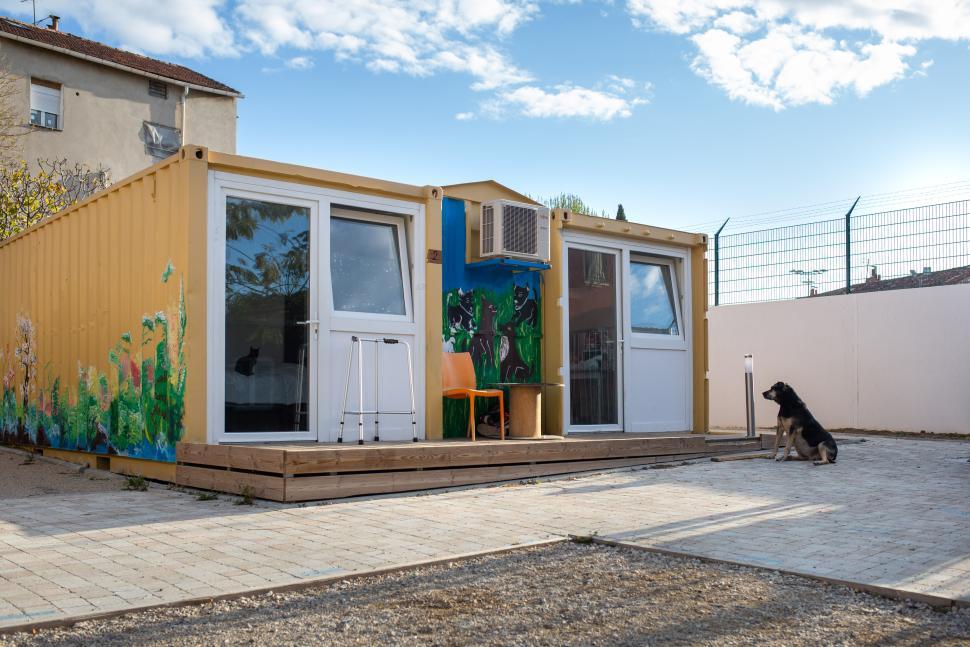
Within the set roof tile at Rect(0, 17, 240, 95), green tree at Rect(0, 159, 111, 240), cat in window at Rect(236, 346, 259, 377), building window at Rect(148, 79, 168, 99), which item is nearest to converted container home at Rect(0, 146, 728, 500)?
cat in window at Rect(236, 346, 259, 377)

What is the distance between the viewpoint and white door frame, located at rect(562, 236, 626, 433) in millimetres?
9609

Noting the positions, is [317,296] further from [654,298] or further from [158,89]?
[158,89]

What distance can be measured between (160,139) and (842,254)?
56.7ft

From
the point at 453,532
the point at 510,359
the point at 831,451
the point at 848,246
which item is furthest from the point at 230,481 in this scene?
the point at 848,246

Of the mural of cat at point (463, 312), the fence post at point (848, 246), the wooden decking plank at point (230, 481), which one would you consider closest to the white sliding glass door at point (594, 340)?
the mural of cat at point (463, 312)

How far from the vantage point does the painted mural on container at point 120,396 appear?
7.11 m

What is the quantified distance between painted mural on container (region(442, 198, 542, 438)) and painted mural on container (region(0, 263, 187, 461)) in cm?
271

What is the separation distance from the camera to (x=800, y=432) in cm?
934

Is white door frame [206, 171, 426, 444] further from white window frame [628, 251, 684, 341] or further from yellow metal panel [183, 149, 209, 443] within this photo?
white window frame [628, 251, 684, 341]

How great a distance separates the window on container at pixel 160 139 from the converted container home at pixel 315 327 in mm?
12867

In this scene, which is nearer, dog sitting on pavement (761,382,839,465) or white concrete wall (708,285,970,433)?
dog sitting on pavement (761,382,839,465)

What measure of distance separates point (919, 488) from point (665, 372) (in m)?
3.70

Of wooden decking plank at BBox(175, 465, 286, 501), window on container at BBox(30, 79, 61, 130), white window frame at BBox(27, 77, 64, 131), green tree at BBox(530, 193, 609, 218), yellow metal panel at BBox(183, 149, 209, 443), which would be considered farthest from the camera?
green tree at BBox(530, 193, 609, 218)

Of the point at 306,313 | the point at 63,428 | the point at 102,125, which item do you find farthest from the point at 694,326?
the point at 102,125
